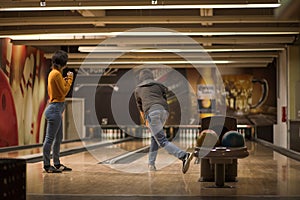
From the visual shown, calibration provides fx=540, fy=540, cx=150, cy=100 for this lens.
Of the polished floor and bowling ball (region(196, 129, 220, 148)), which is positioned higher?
bowling ball (region(196, 129, 220, 148))

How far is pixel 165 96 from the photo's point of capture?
5883 mm

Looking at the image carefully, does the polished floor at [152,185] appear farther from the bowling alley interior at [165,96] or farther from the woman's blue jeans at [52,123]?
the woman's blue jeans at [52,123]

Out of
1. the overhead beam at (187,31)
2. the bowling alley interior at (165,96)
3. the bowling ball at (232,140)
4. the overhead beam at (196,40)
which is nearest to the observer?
the bowling ball at (232,140)

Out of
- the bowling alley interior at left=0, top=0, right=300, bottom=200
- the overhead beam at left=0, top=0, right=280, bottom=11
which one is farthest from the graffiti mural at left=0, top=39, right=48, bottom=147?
the overhead beam at left=0, top=0, right=280, bottom=11

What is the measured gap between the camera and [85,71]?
18016 mm

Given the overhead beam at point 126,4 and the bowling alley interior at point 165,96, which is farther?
the overhead beam at point 126,4

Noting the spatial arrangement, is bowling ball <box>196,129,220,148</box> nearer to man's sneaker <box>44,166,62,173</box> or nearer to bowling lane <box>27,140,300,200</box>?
bowling lane <box>27,140,300,200</box>

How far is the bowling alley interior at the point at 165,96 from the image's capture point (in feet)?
14.6

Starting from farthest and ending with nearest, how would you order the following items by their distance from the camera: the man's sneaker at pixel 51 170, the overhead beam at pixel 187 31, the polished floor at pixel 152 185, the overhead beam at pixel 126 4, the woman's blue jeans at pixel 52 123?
the overhead beam at pixel 187 31, the overhead beam at pixel 126 4, the man's sneaker at pixel 51 170, the woman's blue jeans at pixel 52 123, the polished floor at pixel 152 185

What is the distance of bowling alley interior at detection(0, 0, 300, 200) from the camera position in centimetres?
445

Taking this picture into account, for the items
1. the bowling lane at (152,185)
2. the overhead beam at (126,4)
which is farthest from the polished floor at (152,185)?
the overhead beam at (126,4)

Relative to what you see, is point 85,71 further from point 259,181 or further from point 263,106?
point 259,181

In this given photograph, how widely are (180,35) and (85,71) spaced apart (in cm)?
726

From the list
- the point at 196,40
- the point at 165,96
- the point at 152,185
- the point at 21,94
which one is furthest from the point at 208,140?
the point at 21,94
